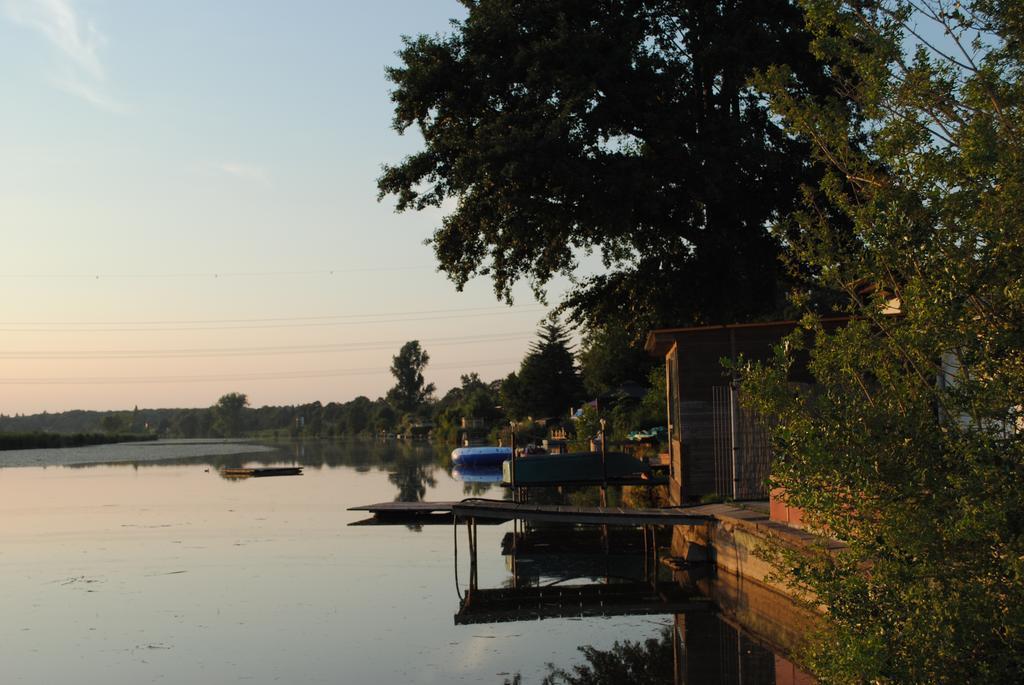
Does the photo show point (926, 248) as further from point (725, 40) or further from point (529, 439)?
point (529, 439)

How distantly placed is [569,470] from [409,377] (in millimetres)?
151534

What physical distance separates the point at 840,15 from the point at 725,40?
72.1 feet

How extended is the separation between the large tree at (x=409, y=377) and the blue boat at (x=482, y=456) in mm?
120621

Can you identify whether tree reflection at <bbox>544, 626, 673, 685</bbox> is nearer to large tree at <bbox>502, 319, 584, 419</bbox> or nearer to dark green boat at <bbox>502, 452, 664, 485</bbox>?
dark green boat at <bbox>502, 452, 664, 485</bbox>

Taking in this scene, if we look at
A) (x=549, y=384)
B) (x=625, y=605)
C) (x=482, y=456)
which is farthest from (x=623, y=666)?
(x=549, y=384)

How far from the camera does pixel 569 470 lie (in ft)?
99.9

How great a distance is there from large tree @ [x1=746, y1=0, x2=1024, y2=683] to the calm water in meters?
4.95

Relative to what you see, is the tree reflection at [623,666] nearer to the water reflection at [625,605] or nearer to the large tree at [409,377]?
the water reflection at [625,605]

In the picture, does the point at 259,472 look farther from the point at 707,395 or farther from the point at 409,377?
the point at 409,377

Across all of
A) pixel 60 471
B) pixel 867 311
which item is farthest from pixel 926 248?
pixel 60 471

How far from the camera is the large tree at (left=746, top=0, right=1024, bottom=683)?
22.5ft

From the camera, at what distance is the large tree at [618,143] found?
27.7 metres

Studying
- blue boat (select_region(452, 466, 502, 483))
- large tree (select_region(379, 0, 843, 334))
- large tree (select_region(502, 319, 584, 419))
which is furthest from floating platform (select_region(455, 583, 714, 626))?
large tree (select_region(502, 319, 584, 419))

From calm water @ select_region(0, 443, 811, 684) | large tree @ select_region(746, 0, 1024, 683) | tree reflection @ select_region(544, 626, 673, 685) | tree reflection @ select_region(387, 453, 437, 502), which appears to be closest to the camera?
large tree @ select_region(746, 0, 1024, 683)
